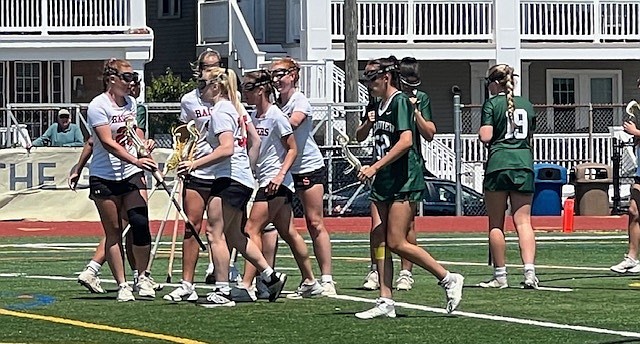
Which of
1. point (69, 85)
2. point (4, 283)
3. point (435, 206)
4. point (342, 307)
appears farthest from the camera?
point (69, 85)

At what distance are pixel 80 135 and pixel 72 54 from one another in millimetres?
8035

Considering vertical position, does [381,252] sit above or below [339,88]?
below

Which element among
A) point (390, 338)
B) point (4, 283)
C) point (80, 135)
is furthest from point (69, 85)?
point (390, 338)

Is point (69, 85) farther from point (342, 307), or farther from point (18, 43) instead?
point (342, 307)

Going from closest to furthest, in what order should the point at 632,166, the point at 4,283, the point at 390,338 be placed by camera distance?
the point at 390,338
the point at 4,283
the point at 632,166

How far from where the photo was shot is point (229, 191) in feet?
41.3

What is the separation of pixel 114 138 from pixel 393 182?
2505mm

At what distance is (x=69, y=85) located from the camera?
38406mm

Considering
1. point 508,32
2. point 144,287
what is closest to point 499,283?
point 144,287

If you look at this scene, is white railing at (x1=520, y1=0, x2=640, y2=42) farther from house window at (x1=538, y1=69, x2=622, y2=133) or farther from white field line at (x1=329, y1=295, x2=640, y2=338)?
white field line at (x1=329, y1=295, x2=640, y2=338)

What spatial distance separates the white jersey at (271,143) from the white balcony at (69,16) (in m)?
23.4

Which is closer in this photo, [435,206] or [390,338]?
[390,338]

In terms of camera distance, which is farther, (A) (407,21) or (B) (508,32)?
(B) (508,32)

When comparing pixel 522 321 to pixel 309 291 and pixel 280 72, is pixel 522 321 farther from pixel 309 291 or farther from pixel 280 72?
pixel 280 72
